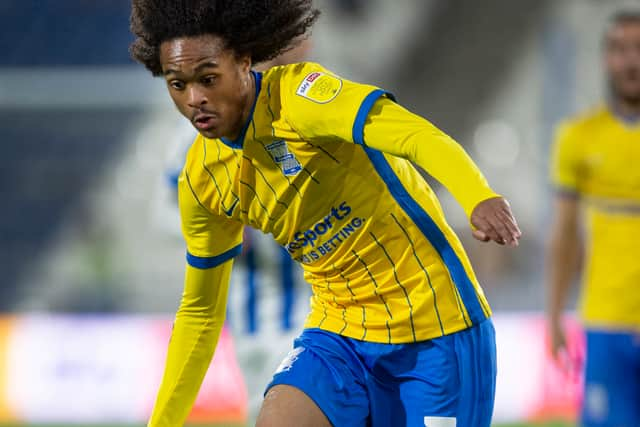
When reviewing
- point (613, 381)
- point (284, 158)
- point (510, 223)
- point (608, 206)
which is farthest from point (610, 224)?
point (510, 223)

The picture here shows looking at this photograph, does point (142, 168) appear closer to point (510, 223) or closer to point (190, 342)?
point (190, 342)

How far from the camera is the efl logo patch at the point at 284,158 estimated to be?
8.83 feet

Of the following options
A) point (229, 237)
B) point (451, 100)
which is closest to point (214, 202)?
point (229, 237)

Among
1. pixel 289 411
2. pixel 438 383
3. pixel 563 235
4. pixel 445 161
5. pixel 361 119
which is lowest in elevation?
pixel 289 411

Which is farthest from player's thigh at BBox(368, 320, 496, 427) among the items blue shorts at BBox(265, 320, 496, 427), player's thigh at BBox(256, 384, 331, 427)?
player's thigh at BBox(256, 384, 331, 427)

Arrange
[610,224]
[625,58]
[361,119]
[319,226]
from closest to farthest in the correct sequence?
[361,119], [319,226], [625,58], [610,224]

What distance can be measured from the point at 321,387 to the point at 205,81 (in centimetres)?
84

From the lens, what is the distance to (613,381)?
4766mm

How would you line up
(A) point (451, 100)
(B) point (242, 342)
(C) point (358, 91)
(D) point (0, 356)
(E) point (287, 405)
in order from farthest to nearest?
1. (A) point (451, 100)
2. (D) point (0, 356)
3. (B) point (242, 342)
4. (E) point (287, 405)
5. (C) point (358, 91)

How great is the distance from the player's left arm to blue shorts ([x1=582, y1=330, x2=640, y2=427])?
2675mm

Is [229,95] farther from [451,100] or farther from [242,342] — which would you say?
[451,100]

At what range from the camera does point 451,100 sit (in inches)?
458

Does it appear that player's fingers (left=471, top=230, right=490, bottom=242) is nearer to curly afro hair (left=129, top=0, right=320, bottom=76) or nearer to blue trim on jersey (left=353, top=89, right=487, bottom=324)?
blue trim on jersey (left=353, top=89, right=487, bottom=324)

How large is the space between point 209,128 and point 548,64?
23.2ft
